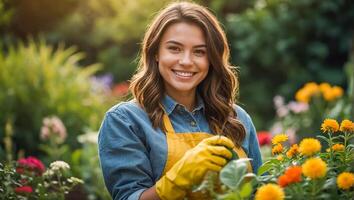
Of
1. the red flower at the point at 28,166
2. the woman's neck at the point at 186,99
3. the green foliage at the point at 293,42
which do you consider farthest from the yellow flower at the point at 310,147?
the green foliage at the point at 293,42

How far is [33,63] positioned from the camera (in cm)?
689

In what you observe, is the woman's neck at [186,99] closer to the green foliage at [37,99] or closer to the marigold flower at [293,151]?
the marigold flower at [293,151]

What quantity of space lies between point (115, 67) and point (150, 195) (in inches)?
334

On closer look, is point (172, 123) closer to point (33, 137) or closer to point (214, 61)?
point (214, 61)

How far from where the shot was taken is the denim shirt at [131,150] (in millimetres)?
2322

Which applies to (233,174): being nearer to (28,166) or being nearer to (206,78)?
(206,78)

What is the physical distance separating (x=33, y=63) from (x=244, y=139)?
4622 millimetres

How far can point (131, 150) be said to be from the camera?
→ 2342mm

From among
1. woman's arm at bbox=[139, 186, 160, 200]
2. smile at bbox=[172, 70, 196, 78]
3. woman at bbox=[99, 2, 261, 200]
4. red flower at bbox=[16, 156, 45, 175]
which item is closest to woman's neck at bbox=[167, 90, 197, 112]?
woman at bbox=[99, 2, 261, 200]

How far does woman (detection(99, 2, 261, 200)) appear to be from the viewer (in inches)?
92.6

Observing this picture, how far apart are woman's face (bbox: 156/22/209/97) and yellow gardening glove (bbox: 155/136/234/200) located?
49cm

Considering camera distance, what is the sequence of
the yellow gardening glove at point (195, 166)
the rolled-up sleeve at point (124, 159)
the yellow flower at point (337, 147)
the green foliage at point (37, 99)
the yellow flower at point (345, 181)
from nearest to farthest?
the yellow flower at point (345, 181), the yellow gardening glove at point (195, 166), the yellow flower at point (337, 147), the rolled-up sleeve at point (124, 159), the green foliage at point (37, 99)

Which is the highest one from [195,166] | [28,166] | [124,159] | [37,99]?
[37,99]

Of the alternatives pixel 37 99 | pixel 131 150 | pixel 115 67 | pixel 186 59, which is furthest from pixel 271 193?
pixel 115 67
